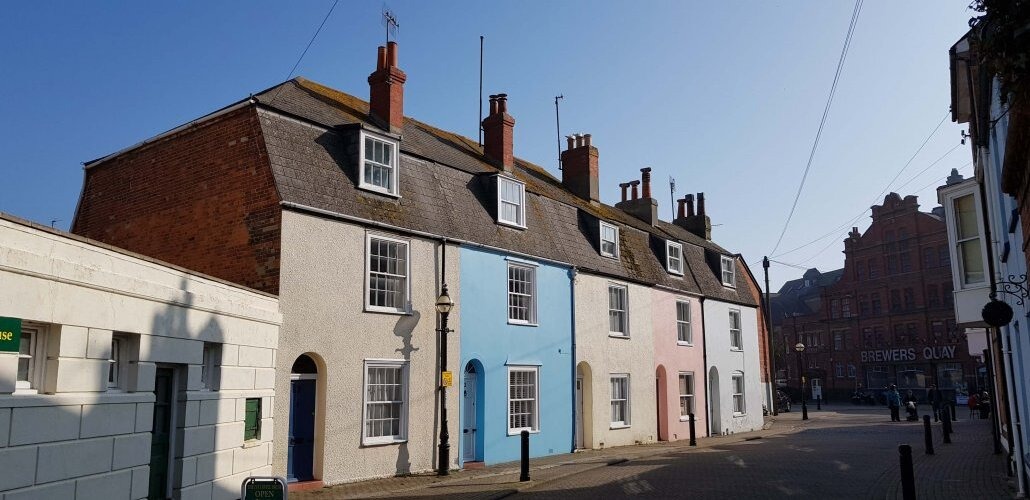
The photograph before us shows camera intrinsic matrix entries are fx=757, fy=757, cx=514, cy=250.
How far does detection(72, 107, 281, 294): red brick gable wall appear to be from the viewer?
49.8 ft

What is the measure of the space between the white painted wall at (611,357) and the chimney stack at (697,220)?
11752 mm

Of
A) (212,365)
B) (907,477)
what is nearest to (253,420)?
(212,365)

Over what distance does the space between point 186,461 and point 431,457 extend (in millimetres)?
6926

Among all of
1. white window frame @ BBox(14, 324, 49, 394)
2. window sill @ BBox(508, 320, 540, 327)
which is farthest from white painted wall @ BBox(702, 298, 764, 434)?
white window frame @ BBox(14, 324, 49, 394)

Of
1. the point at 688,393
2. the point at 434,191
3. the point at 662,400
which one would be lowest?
the point at 662,400

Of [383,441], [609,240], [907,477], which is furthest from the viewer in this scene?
[609,240]

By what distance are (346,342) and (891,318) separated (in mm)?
57200

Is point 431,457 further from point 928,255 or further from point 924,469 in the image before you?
point 928,255

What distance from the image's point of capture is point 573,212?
25016 mm

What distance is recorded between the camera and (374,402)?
53.7 ft

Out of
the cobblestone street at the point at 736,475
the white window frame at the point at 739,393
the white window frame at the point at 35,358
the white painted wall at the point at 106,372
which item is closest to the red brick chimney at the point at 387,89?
the white painted wall at the point at 106,372

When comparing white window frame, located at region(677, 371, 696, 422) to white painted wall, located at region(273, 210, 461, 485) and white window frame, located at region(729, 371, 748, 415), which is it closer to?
white window frame, located at region(729, 371, 748, 415)

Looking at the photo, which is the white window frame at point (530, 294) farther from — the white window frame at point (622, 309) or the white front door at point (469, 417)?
the white window frame at point (622, 309)

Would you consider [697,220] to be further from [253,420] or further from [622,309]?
[253,420]
